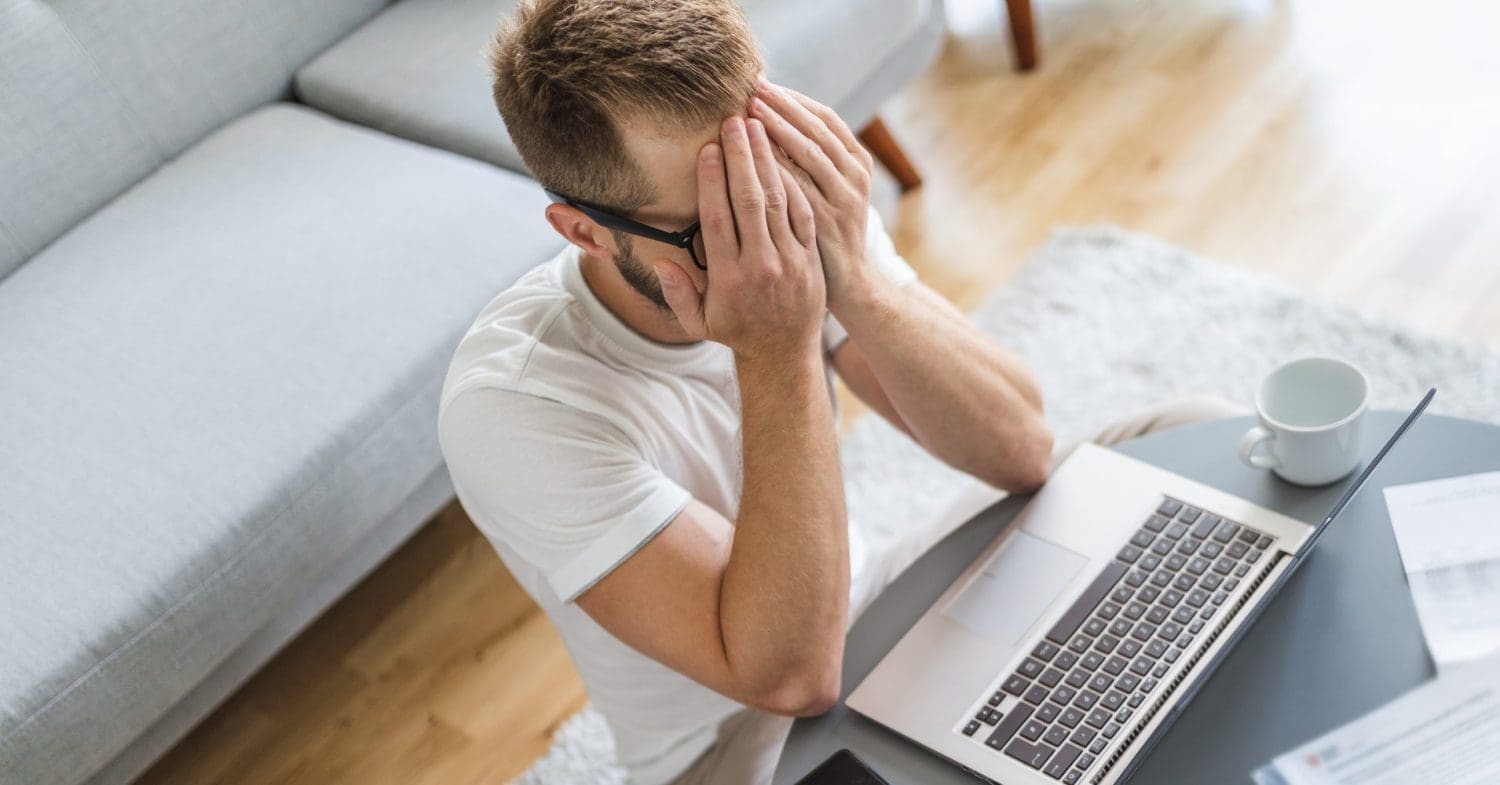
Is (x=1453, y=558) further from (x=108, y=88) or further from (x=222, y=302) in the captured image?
(x=108, y=88)

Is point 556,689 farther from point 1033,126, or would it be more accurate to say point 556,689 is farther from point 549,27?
point 1033,126

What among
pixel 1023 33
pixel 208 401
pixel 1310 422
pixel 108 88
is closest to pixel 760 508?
pixel 1310 422

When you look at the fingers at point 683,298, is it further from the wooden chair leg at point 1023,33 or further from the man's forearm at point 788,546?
the wooden chair leg at point 1023,33

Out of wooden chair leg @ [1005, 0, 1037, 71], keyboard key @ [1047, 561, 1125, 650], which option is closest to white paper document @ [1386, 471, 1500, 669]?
keyboard key @ [1047, 561, 1125, 650]

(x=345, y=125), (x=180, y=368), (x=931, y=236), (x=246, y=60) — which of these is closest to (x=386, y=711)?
(x=180, y=368)

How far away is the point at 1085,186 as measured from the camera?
8.41 feet

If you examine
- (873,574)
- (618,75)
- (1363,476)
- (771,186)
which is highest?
(618,75)

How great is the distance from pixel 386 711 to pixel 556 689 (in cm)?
26

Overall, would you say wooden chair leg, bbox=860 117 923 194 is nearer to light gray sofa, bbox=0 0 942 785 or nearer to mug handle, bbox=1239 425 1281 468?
light gray sofa, bbox=0 0 942 785

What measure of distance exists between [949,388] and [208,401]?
97cm

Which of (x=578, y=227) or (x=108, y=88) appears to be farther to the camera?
(x=108, y=88)

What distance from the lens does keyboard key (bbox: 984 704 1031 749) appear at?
103cm

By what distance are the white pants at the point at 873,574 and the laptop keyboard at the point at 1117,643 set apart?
19 cm

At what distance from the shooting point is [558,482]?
115 cm
